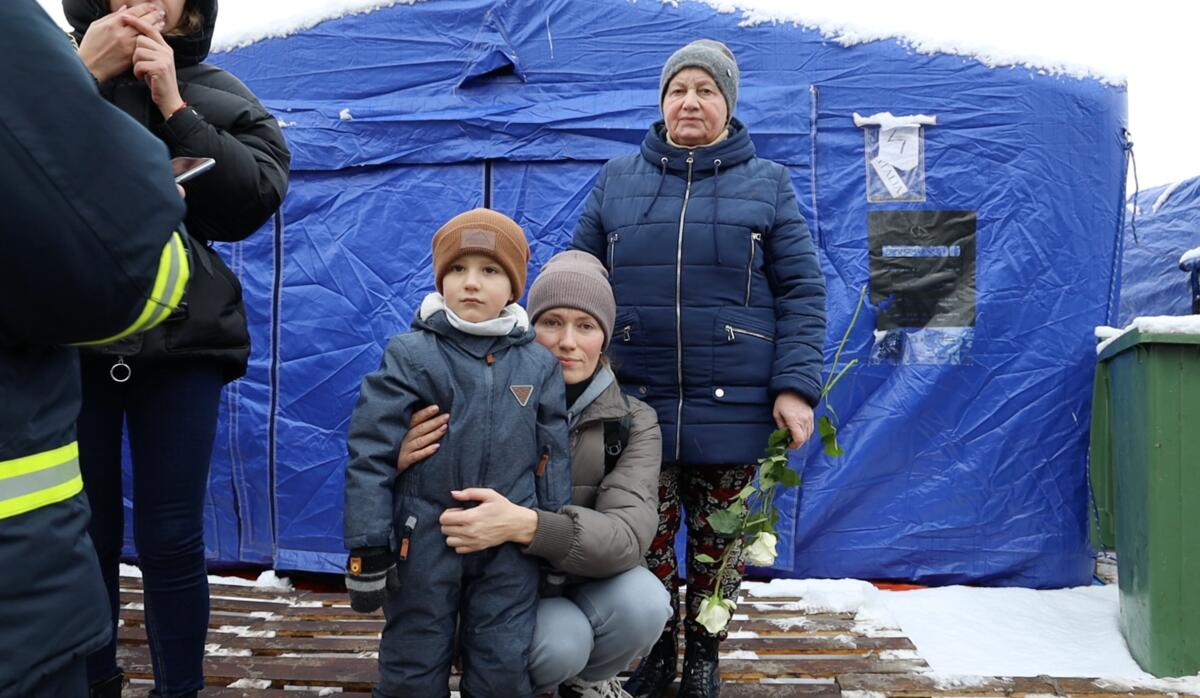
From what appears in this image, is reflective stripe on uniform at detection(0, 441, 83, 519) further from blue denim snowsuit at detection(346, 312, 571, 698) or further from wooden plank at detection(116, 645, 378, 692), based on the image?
wooden plank at detection(116, 645, 378, 692)

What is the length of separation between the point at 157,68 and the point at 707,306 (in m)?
1.17

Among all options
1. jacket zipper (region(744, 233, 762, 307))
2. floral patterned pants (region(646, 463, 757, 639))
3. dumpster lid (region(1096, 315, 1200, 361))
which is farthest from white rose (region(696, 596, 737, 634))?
dumpster lid (region(1096, 315, 1200, 361))

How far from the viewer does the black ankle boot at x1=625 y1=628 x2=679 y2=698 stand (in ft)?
6.84

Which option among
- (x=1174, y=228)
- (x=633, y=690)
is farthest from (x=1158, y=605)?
(x=1174, y=228)

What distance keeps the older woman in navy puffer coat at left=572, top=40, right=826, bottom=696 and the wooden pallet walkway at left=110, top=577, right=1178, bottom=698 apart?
417 millimetres

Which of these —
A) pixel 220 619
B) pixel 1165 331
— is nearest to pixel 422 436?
pixel 220 619

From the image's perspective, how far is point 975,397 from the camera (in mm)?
3336

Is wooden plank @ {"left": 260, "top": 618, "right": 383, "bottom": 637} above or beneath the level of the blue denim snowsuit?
beneath

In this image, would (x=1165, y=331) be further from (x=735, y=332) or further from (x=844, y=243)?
(x=735, y=332)

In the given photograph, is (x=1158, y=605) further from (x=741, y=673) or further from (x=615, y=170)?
(x=615, y=170)

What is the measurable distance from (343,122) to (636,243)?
1.92 metres

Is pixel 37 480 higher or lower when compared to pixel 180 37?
lower

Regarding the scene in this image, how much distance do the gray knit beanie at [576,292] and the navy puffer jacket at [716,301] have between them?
0.14 metres

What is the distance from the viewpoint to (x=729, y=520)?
192 centimetres
